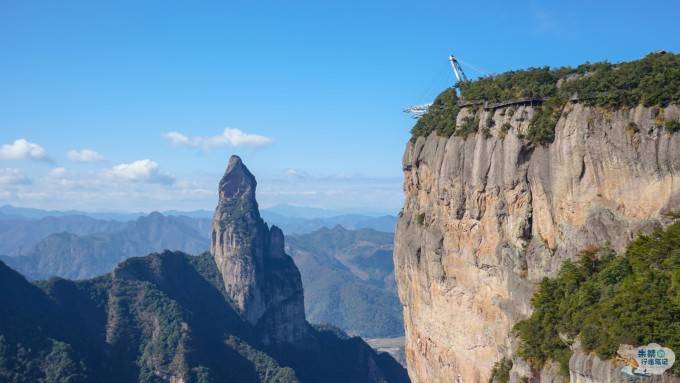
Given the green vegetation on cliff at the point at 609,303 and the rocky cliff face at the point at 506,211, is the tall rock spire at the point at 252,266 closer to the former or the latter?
the rocky cliff face at the point at 506,211

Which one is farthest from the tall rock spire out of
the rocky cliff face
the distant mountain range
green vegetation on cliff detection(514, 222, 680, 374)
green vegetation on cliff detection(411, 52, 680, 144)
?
green vegetation on cliff detection(514, 222, 680, 374)

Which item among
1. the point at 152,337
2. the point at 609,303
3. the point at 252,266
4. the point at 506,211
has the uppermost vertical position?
the point at 506,211

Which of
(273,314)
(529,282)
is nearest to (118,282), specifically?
(273,314)

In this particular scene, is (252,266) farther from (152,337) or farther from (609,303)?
(609,303)

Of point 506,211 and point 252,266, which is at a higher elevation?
point 506,211

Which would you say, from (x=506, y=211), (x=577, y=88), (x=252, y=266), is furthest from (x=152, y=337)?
(x=577, y=88)

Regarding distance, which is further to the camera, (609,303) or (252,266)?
(252,266)

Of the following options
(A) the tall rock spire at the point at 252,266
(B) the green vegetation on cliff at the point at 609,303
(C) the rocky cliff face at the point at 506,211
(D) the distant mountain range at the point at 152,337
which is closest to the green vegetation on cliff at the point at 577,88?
(C) the rocky cliff face at the point at 506,211

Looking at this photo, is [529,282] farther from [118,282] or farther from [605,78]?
[118,282]
